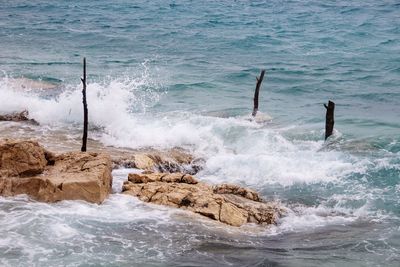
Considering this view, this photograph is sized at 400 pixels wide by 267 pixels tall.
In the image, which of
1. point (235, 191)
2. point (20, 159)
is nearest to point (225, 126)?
point (235, 191)

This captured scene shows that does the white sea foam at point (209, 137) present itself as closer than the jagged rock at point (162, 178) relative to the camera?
No

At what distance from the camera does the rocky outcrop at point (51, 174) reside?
41.3 feet

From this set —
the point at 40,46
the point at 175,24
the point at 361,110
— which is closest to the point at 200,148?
the point at 361,110

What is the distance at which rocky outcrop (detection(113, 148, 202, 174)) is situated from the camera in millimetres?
15898

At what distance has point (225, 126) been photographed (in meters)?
21.0

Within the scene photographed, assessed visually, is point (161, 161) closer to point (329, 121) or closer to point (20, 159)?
point (20, 159)

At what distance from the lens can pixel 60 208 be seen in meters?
12.2

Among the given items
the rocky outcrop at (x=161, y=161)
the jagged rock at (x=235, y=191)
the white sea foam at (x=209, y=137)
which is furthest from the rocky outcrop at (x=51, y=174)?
the white sea foam at (x=209, y=137)

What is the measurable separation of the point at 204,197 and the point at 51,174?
11.5ft

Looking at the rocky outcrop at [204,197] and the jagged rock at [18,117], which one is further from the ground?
the jagged rock at [18,117]

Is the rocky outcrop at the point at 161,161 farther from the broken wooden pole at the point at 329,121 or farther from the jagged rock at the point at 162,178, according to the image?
the broken wooden pole at the point at 329,121

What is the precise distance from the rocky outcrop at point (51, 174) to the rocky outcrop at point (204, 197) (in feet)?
2.88

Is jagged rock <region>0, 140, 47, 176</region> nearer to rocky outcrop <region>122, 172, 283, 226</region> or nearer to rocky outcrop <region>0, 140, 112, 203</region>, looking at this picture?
rocky outcrop <region>0, 140, 112, 203</region>

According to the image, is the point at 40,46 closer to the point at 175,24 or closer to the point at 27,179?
the point at 175,24
